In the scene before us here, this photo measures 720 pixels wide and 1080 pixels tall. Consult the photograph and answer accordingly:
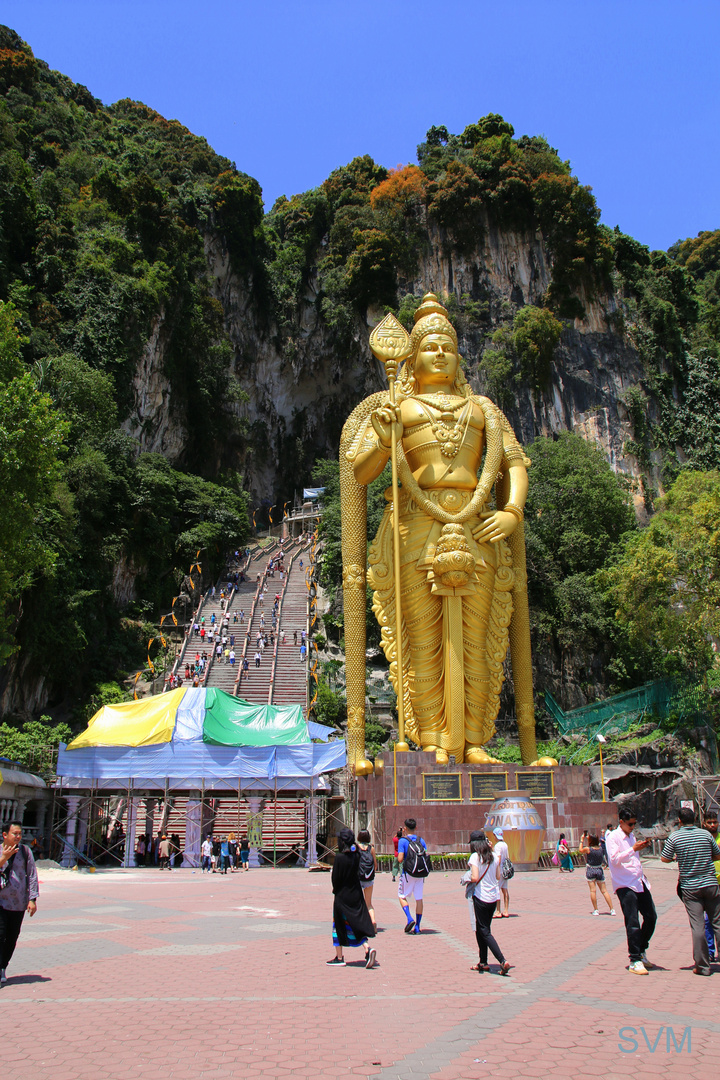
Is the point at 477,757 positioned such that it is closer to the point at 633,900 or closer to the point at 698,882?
the point at 633,900

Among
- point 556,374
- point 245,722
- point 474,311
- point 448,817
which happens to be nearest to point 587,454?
point 556,374

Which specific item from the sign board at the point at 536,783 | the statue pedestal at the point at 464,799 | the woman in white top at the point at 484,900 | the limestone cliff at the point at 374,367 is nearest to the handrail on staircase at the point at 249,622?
the limestone cliff at the point at 374,367

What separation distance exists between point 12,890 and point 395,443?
8465mm

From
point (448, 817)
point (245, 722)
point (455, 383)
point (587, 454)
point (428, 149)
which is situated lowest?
point (448, 817)

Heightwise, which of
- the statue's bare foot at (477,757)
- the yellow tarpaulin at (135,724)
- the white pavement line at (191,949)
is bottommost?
the white pavement line at (191,949)

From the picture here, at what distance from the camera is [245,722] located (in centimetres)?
1512

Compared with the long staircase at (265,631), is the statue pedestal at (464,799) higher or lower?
lower

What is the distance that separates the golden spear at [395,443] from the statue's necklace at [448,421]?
2.61ft

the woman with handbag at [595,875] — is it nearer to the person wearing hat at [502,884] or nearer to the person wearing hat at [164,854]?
the person wearing hat at [502,884]

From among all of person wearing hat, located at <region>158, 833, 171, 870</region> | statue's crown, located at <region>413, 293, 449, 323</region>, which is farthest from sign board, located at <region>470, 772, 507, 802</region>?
statue's crown, located at <region>413, 293, 449, 323</region>

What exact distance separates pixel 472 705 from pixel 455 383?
5180 millimetres

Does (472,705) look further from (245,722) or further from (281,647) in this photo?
(281,647)

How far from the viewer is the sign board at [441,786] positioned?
1086 centimetres

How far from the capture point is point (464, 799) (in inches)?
429
